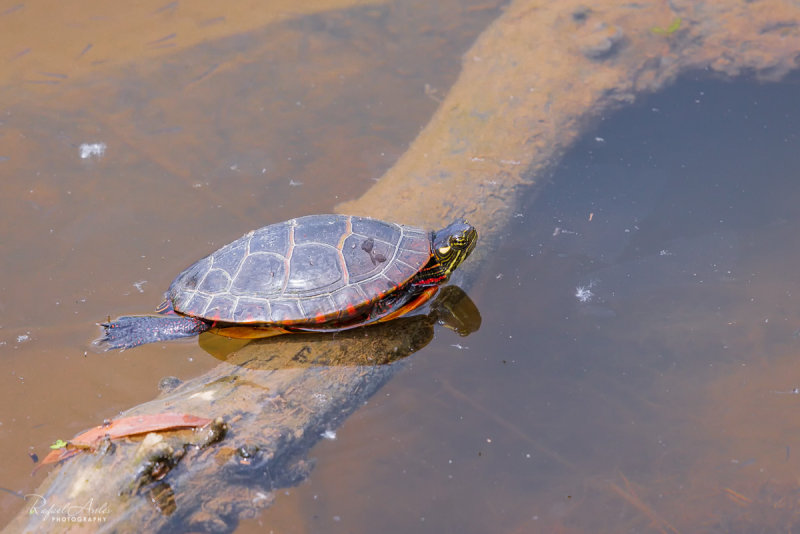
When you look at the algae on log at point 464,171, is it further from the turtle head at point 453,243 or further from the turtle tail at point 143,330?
the turtle tail at point 143,330

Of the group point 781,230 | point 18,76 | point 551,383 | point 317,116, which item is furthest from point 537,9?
point 18,76

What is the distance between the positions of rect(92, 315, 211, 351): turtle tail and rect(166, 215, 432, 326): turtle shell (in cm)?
17

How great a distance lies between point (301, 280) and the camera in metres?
4.13

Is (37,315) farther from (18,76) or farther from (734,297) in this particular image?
(734,297)

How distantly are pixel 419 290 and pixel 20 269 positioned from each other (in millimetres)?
3248

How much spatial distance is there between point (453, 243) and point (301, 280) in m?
1.13

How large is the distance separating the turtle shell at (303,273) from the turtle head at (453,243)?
0.28 feet

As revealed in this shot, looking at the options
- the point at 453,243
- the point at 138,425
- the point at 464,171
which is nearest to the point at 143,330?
the point at 138,425

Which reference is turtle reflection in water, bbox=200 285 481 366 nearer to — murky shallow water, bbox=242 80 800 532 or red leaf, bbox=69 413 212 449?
murky shallow water, bbox=242 80 800 532

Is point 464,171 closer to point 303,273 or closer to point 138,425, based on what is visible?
point 303,273

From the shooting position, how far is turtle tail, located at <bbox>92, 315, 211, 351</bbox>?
4.29 metres

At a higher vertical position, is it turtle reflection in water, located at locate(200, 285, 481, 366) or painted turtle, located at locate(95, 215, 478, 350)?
painted turtle, located at locate(95, 215, 478, 350)

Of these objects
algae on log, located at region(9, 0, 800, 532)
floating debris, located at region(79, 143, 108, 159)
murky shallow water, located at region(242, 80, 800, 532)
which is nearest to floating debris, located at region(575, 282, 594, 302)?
murky shallow water, located at region(242, 80, 800, 532)

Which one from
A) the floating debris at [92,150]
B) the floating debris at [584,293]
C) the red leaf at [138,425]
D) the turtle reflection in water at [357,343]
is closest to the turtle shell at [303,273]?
the turtle reflection in water at [357,343]
